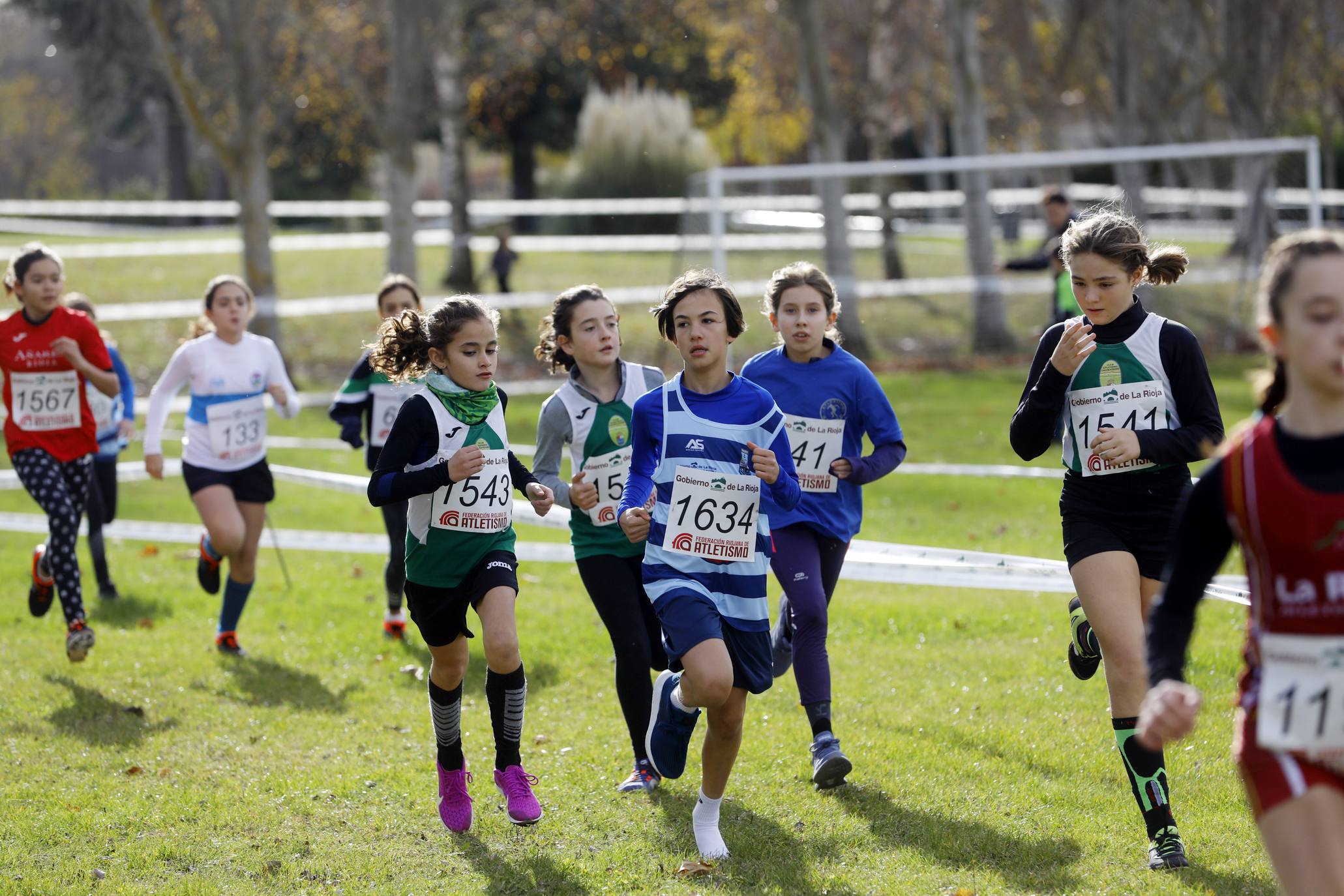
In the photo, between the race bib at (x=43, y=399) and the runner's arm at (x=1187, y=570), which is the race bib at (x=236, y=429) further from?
the runner's arm at (x=1187, y=570)

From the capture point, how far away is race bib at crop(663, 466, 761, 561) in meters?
5.02

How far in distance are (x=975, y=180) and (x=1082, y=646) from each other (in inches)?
712

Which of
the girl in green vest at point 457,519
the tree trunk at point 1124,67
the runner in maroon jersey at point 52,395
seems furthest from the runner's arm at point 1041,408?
the tree trunk at point 1124,67

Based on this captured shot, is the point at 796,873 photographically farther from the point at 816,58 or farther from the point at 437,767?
the point at 816,58

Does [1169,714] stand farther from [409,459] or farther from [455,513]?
[409,459]

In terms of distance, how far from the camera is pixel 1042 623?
28.1ft

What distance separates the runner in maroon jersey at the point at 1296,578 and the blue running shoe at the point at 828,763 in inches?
103

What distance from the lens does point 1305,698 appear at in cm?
311

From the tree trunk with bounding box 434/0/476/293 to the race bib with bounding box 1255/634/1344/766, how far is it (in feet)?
67.5

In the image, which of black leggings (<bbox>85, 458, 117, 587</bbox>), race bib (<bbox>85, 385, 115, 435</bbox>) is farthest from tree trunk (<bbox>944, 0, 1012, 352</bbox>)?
race bib (<bbox>85, 385, 115, 435</bbox>)

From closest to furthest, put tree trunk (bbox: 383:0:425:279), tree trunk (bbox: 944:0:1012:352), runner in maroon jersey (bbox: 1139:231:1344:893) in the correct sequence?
runner in maroon jersey (bbox: 1139:231:1344:893) < tree trunk (bbox: 383:0:425:279) < tree trunk (bbox: 944:0:1012:352)

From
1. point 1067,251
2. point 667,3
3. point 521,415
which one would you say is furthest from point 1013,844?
point 667,3

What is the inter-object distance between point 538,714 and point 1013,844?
110 inches

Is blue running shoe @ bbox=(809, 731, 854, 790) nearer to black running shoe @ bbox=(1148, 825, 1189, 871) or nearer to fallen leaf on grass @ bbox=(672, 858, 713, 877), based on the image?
fallen leaf on grass @ bbox=(672, 858, 713, 877)
